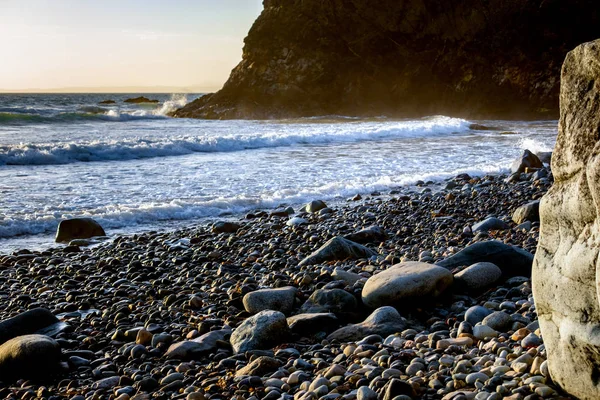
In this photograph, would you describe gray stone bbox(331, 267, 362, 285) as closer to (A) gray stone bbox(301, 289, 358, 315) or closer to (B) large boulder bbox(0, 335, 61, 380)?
(A) gray stone bbox(301, 289, 358, 315)

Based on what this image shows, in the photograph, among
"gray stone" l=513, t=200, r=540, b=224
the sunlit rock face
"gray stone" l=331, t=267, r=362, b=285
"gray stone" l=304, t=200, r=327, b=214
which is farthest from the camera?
"gray stone" l=304, t=200, r=327, b=214

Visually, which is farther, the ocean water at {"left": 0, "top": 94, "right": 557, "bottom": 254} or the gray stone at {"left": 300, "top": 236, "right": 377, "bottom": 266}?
the ocean water at {"left": 0, "top": 94, "right": 557, "bottom": 254}

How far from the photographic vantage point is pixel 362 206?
8625 mm

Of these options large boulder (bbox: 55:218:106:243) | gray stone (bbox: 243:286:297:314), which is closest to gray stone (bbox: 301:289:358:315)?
gray stone (bbox: 243:286:297:314)

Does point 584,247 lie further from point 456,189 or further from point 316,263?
point 456,189

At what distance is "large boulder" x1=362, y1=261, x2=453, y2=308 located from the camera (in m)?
4.04

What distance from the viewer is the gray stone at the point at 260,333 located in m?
3.60

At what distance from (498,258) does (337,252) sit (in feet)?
5.09

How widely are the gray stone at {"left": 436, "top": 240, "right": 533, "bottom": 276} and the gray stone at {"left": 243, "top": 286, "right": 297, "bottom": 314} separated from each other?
1.27 meters

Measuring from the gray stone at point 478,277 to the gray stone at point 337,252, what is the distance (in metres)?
1.45

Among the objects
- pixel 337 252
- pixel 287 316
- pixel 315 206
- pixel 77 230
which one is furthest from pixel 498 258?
pixel 77 230

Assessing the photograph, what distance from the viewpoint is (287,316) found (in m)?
4.17

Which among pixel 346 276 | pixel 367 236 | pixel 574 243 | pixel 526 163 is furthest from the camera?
pixel 526 163

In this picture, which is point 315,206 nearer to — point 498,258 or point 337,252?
point 337,252
